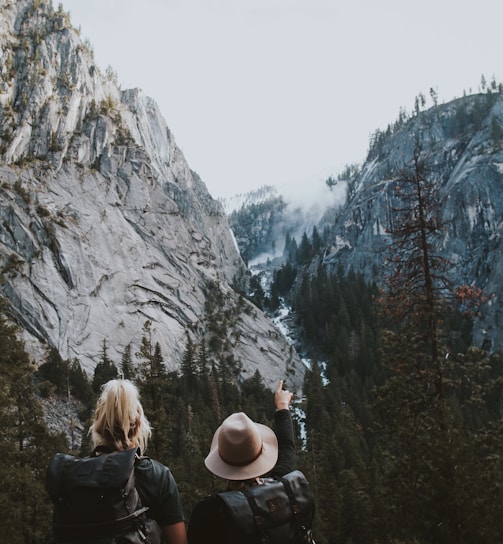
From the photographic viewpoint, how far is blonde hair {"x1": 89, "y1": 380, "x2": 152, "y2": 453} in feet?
11.4

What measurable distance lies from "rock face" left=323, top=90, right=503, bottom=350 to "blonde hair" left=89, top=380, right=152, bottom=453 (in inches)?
3332

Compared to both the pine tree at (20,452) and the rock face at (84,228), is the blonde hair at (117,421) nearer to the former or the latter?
the pine tree at (20,452)

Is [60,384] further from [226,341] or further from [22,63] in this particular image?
[22,63]

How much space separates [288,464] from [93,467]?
60.7 inches

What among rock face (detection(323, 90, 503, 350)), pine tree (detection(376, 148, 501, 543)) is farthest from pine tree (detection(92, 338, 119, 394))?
rock face (detection(323, 90, 503, 350))

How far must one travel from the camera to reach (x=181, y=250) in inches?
4208

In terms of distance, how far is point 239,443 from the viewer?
3.44 m

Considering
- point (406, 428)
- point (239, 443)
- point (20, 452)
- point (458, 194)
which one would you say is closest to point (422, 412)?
point (406, 428)

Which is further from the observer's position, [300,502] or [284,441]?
[284,441]

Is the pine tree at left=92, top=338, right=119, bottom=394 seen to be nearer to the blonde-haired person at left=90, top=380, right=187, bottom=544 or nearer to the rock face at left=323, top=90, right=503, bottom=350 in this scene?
the rock face at left=323, top=90, right=503, bottom=350

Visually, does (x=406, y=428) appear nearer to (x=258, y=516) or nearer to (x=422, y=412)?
(x=422, y=412)

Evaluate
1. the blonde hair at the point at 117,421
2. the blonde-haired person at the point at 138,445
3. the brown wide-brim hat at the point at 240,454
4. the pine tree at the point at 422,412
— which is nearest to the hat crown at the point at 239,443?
the brown wide-brim hat at the point at 240,454

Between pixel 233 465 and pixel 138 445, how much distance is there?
0.70m

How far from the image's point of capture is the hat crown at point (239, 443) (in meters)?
3.43
